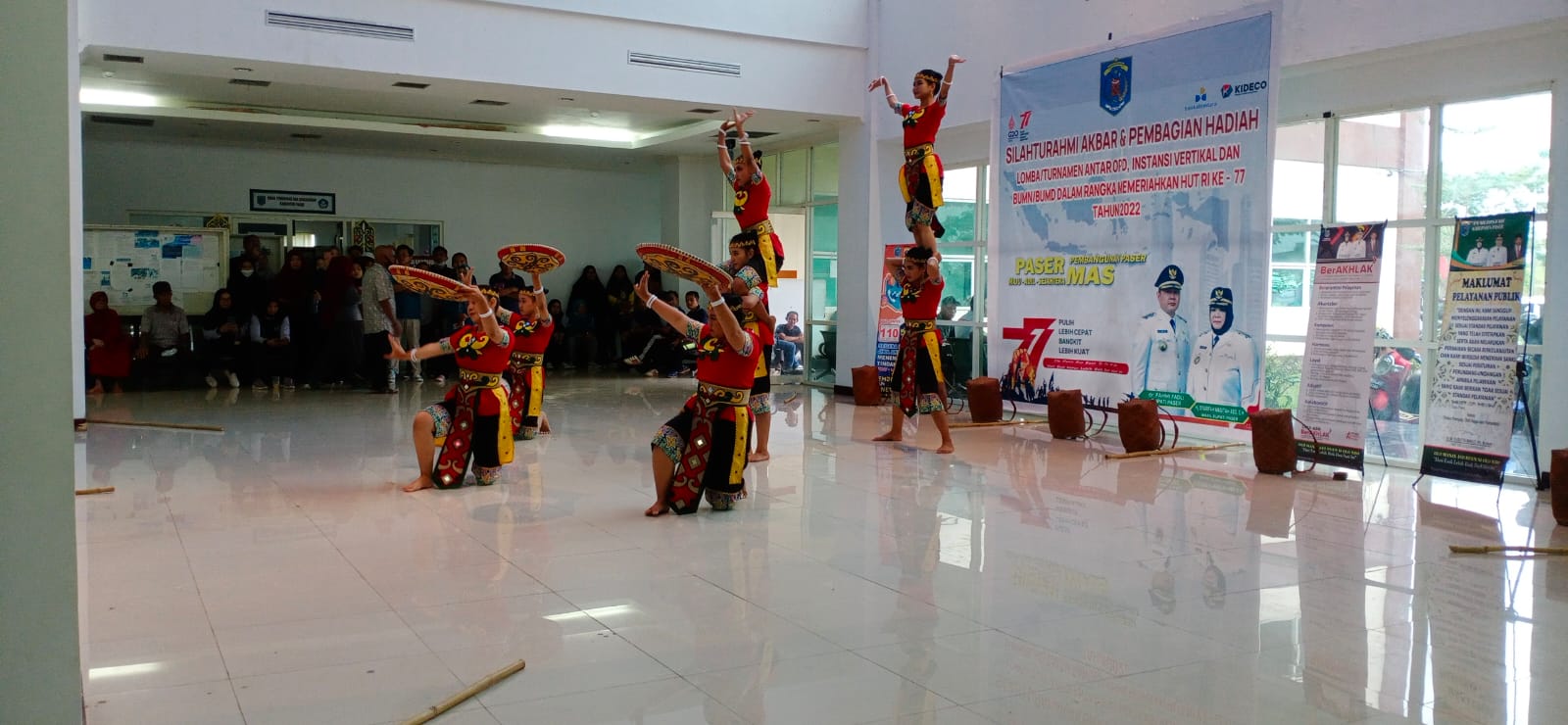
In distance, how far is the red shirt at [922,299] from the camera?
820 centimetres

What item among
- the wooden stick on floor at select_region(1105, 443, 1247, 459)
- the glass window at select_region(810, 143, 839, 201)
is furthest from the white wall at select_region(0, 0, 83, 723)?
the glass window at select_region(810, 143, 839, 201)

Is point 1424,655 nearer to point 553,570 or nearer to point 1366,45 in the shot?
point 553,570

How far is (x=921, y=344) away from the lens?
8336 mm

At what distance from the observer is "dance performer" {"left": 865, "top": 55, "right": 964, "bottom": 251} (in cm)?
835

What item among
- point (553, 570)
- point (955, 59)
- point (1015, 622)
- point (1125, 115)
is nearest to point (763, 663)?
point (1015, 622)

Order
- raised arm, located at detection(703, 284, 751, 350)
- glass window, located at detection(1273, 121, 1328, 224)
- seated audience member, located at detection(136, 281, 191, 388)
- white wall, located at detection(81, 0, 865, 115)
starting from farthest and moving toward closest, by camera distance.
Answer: seated audience member, located at detection(136, 281, 191, 388), white wall, located at detection(81, 0, 865, 115), glass window, located at detection(1273, 121, 1328, 224), raised arm, located at detection(703, 284, 751, 350)

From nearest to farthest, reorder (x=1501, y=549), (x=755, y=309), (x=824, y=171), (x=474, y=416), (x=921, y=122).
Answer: (x=1501, y=549), (x=474, y=416), (x=755, y=309), (x=921, y=122), (x=824, y=171)

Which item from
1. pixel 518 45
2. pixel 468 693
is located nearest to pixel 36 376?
pixel 468 693

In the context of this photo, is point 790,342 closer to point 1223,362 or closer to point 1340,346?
point 1223,362

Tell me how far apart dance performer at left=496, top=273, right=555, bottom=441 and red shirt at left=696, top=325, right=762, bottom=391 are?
2.05 metres

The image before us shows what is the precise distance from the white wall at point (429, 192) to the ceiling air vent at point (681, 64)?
5.93m

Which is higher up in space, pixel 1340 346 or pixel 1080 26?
pixel 1080 26

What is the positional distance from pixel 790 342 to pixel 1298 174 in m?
7.42

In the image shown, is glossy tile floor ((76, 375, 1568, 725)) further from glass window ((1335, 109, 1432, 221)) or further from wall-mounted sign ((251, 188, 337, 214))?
wall-mounted sign ((251, 188, 337, 214))
